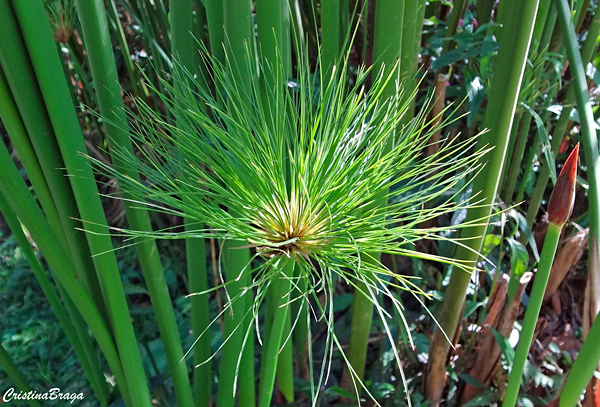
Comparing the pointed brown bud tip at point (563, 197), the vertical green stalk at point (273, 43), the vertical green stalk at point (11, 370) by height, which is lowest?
A: the vertical green stalk at point (11, 370)

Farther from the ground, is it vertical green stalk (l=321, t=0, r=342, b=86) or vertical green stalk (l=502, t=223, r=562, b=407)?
vertical green stalk (l=321, t=0, r=342, b=86)

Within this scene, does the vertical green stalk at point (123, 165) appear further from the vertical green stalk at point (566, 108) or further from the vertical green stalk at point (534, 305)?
the vertical green stalk at point (566, 108)

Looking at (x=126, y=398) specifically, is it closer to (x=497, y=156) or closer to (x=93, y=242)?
(x=93, y=242)

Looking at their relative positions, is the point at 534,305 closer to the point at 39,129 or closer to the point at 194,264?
the point at 194,264

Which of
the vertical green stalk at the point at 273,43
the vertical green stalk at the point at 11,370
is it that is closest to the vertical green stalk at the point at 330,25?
the vertical green stalk at the point at 273,43

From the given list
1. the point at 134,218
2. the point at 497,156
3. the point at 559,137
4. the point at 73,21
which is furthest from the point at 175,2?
the point at 559,137

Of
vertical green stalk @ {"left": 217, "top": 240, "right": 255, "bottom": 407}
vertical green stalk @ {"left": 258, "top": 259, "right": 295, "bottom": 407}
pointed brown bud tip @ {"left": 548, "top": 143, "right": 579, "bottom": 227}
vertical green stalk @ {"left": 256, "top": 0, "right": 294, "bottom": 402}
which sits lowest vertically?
vertical green stalk @ {"left": 217, "top": 240, "right": 255, "bottom": 407}

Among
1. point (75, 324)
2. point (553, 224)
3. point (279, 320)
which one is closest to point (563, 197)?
point (553, 224)

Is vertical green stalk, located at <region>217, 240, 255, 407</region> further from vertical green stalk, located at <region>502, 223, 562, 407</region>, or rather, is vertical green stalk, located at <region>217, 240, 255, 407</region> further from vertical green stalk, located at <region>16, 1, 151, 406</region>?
vertical green stalk, located at <region>502, 223, 562, 407</region>

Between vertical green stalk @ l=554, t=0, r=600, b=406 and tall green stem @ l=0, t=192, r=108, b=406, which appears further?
tall green stem @ l=0, t=192, r=108, b=406

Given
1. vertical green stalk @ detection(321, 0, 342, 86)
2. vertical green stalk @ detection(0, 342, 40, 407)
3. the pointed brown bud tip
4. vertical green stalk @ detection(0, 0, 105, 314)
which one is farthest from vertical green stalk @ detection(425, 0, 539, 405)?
vertical green stalk @ detection(0, 342, 40, 407)
